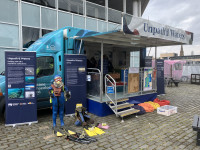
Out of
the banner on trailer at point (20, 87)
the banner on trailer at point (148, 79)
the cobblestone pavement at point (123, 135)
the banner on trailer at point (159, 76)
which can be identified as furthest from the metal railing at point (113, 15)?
the cobblestone pavement at point (123, 135)

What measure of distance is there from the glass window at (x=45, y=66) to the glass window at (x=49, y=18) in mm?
4995

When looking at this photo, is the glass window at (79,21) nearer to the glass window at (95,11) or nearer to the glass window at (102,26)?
the glass window at (95,11)

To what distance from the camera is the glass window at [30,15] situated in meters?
9.44

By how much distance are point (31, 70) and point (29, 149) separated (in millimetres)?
2504

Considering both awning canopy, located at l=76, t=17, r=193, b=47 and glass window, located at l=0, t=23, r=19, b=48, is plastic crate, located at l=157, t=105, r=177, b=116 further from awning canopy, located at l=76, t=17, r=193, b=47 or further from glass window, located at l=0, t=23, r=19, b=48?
glass window, located at l=0, t=23, r=19, b=48

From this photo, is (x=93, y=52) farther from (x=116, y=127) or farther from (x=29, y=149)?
(x=29, y=149)

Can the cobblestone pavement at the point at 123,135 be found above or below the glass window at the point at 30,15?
below

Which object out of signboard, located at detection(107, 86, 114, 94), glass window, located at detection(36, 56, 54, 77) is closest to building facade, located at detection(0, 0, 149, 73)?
signboard, located at detection(107, 86, 114, 94)

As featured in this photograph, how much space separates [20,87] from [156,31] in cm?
494

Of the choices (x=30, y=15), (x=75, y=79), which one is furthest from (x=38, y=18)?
(x=75, y=79)

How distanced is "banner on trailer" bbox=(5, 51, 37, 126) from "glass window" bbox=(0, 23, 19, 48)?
4626 mm

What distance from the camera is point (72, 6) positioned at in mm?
11320

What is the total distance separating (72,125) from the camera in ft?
16.9

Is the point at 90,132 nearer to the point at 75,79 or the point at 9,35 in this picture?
the point at 75,79
